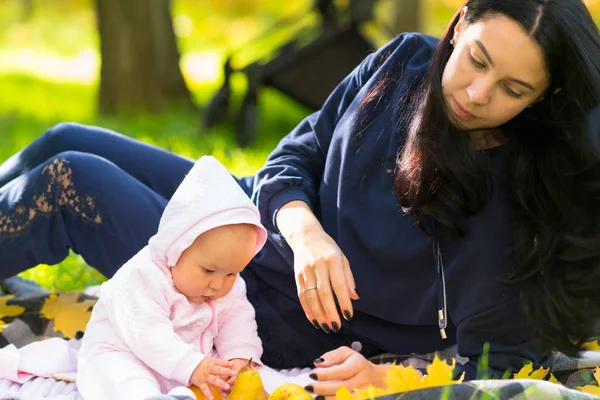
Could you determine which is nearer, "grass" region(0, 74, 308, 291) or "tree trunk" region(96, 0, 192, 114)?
"grass" region(0, 74, 308, 291)

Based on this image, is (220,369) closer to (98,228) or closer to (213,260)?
(213,260)

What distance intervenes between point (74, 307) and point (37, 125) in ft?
15.1

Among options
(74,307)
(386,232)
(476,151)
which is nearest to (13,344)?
(74,307)

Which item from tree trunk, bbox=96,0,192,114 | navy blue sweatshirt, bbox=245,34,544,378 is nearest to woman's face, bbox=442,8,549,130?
navy blue sweatshirt, bbox=245,34,544,378

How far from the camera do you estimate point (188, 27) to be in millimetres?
15820

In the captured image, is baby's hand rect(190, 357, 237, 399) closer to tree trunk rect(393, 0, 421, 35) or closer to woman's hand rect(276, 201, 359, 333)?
woman's hand rect(276, 201, 359, 333)

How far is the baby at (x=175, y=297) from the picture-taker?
2195 millimetres

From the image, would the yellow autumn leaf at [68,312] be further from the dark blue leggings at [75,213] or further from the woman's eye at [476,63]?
the woman's eye at [476,63]

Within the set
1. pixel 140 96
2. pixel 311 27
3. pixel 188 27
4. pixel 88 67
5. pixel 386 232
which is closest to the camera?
pixel 386 232

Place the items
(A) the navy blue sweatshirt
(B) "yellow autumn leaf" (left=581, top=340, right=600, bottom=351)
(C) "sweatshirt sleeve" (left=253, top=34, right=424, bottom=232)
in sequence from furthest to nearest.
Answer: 1. (B) "yellow autumn leaf" (left=581, top=340, right=600, bottom=351)
2. (C) "sweatshirt sleeve" (left=253, top=34, right=424, bottom=232)
3. (A) the navy blue sweatshirt

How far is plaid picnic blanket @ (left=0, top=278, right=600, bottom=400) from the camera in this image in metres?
2.02

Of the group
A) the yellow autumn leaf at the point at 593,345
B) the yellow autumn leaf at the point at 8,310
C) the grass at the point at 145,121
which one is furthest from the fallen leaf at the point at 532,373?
the grass at the point at 145,121

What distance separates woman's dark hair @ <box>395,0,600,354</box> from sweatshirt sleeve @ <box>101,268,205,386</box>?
27.7 inches

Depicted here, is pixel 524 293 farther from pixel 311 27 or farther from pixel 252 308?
pixel 311 27
